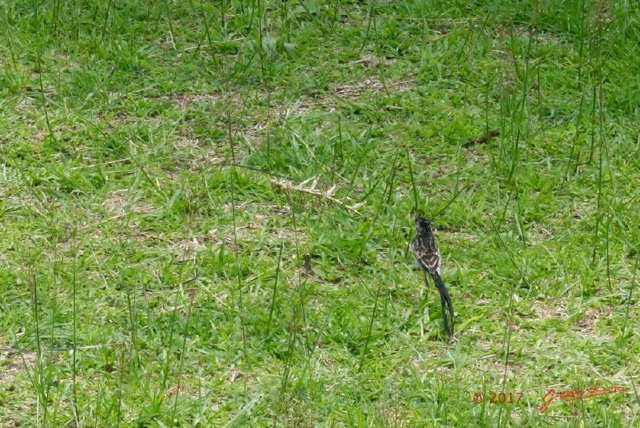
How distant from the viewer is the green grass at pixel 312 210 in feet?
13.7

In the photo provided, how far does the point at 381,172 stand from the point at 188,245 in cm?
106

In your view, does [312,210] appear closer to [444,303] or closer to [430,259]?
[430,259]

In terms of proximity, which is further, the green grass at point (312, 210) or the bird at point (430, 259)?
the bird at point (430, 259)

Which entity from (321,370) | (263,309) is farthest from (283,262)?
(321,370)

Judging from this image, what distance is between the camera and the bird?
4.45 meters

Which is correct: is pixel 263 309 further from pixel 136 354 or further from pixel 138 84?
pixel 138 84

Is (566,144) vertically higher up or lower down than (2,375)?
higher up

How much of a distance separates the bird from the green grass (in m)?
0.07

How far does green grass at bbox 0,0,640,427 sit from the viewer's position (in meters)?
4.17

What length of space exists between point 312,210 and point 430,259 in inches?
33.2

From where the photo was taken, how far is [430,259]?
4586mm

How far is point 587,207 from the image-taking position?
5352 mm

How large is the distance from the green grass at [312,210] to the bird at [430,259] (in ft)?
0.24

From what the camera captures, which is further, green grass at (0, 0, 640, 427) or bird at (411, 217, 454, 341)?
bird at (411, 217, 454, 341)
